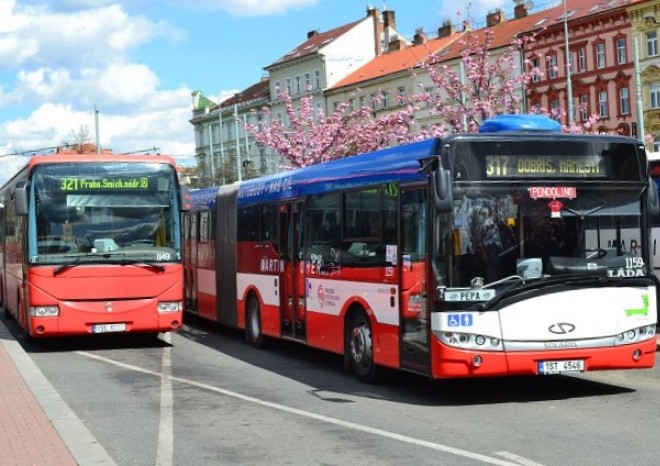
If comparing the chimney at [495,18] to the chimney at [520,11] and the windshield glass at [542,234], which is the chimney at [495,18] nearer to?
the chimney at [520,11]

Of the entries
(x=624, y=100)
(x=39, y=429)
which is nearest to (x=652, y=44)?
(x=624, y=100)

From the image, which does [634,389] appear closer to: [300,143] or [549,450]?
[549,450]

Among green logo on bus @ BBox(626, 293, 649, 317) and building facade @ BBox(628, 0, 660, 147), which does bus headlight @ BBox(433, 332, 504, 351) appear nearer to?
green logo on bus @ BBox(626, 293, 649, 317)

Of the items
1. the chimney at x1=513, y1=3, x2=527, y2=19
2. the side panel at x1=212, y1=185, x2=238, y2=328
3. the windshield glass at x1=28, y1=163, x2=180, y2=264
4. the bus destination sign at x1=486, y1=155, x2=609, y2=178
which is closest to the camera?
the bus destination sign at x1=486, y1=155, x2=609, y2=178

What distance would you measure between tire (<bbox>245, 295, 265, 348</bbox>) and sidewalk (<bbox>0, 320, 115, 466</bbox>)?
4432 millimetres

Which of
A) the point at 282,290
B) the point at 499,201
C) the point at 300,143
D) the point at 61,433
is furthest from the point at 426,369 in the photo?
the point at 300,143

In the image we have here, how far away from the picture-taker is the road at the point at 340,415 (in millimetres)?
8344

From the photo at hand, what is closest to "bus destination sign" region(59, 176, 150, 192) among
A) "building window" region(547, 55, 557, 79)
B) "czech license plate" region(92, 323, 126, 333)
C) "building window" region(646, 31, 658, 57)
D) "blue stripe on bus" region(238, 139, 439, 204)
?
"blue stripe on bus" region(238, 139, 439, 204)

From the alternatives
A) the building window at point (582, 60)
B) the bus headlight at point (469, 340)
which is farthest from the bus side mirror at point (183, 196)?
the building window at point (582, 60)

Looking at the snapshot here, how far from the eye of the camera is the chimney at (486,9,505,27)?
74438 millimetres

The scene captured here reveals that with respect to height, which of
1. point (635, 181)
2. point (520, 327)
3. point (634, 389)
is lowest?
point (634, 389)

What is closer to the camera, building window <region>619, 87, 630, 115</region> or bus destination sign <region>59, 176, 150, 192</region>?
bus destination sign <region>59, 176, 150, 192</region>

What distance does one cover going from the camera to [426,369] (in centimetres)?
1078

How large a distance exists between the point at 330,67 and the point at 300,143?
1523 inches
